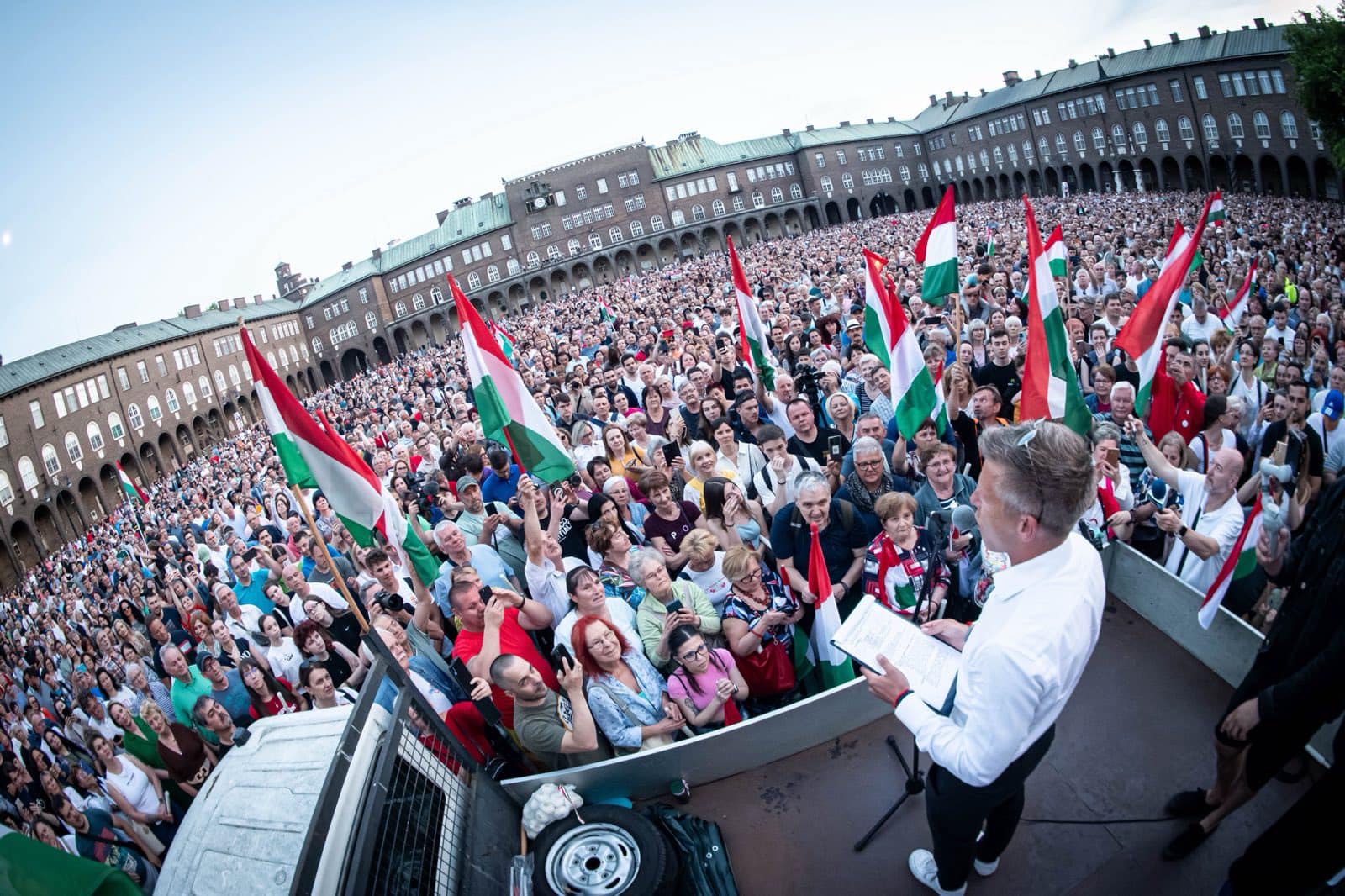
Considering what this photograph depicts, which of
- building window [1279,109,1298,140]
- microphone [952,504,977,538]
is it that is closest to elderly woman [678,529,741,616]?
microphone [952,504,977,538]

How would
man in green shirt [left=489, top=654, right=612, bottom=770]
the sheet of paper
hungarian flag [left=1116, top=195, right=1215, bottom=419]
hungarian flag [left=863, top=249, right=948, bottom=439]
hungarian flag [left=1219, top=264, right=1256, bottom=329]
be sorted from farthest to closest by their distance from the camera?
hungarian flag [left=1219, top=264, right=1256, bottom=329]
hungarian flag [left=863, top=249, right=948, bottom=439]
hungarian flag [left=1116, top=195, right=1215, bottom=419]
man in green shirt [left=489, top=654, right=612, bottom=770]
the sheet of paper

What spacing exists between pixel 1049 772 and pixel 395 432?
48.5 feet

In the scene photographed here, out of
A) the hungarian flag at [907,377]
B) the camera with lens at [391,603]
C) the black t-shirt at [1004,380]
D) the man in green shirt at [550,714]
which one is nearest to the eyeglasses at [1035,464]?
the man in green shirt at [550,714]

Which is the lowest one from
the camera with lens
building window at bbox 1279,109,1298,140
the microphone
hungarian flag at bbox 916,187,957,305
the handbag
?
the handbag

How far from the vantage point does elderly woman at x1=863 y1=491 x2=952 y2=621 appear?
4129 millimetres

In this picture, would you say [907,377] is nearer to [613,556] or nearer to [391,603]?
[613,556]

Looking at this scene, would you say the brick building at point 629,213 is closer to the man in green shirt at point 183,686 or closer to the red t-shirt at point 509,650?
the man in green shirt at point 183,686

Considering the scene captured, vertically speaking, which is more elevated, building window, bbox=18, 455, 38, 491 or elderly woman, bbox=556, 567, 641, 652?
building window, bbox=18, 455, 38, 491

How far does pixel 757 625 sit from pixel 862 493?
1.62 metres

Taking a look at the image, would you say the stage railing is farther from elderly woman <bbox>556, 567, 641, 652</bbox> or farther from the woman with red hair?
elderly woman <bbox>556, 567, 641, 652</bbox>

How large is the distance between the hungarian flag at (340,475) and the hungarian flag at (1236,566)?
5.19 metres

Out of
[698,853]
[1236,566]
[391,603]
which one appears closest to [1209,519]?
[1236,566]

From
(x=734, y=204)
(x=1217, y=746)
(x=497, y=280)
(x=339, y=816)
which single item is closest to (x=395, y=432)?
(x=339, y=816)

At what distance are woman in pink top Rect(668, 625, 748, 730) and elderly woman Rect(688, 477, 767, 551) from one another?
1401 millimetres
